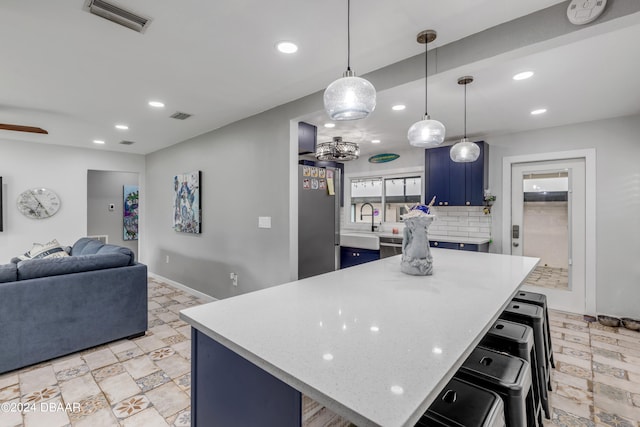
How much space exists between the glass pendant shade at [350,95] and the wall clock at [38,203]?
565 centimetres

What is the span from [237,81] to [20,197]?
4.59 m

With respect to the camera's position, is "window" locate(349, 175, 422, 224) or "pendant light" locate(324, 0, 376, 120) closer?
"pendant light" locate(324, 0, 376, 120)

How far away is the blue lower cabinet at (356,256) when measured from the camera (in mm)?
4988

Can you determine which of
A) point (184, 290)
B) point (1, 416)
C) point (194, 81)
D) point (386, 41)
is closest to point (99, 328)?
point (1, 416)

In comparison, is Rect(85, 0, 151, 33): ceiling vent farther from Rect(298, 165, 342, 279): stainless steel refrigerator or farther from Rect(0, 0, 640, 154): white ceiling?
Rect(298, 165, 342, 279): stainless steel refrigerator

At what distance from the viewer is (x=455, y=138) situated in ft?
14.9

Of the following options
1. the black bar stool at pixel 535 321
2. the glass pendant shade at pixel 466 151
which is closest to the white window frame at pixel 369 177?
the glass pendant shade at pixel 466 151

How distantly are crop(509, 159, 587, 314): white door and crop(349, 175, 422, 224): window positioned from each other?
1544mm

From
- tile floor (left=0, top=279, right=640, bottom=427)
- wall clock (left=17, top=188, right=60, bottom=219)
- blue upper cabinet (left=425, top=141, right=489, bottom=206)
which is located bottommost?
tile floor (left=0, top=279, right=640, bottom=427)

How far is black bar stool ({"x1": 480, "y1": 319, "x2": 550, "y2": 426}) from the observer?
1.59m

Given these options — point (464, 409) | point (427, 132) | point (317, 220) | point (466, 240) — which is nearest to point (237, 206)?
point (317, 220)

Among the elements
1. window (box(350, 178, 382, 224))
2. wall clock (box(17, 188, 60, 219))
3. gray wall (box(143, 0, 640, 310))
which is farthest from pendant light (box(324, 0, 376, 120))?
wall clock (box(17, 188, 60, 219))

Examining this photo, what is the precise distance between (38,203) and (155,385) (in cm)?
449

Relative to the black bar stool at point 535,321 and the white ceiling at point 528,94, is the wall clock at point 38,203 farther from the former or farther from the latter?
the black bar stool at point 535,321
